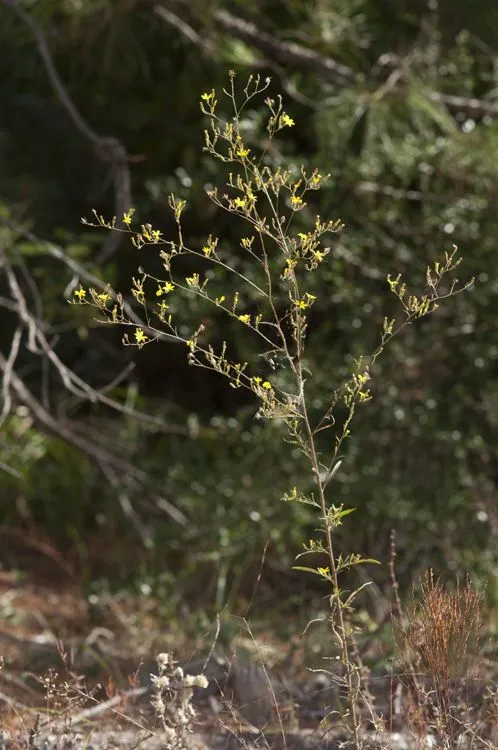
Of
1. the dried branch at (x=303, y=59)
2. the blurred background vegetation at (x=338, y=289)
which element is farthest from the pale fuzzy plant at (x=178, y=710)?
the dried branch at (x=303, y=59)

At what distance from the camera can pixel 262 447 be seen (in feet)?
17.6

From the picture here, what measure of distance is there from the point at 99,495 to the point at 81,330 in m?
1.46

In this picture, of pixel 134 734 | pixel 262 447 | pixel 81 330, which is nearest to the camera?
pixel 134 734

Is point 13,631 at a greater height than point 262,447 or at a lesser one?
lesser

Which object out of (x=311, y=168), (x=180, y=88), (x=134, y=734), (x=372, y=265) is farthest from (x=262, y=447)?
(x=134, y=734)

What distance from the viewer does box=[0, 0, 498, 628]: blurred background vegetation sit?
206 inches

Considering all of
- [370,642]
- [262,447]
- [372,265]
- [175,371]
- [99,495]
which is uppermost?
[372,265]

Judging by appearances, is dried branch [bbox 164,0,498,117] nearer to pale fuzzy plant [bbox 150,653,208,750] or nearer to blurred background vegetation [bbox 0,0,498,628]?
blurred background vegetation [bbox 0,0,498,628]

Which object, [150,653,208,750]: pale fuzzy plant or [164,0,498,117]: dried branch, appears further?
[164,0,498,117]: dried branch

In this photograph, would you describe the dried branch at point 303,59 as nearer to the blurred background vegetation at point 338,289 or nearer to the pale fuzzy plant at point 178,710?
the blurred background vegetation at point 338,289

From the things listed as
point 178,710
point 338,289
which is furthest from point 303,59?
point 178,710

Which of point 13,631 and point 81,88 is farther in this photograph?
point 81,88

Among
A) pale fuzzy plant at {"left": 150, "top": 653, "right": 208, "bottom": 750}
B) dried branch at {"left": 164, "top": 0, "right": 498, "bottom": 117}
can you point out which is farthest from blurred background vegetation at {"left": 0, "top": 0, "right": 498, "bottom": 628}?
pale fuzzy plant at {"left": 150, "top": 653, "right": 208, "bottom": 750}

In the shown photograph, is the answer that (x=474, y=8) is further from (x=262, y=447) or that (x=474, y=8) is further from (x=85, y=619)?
(x=85, y=619)
